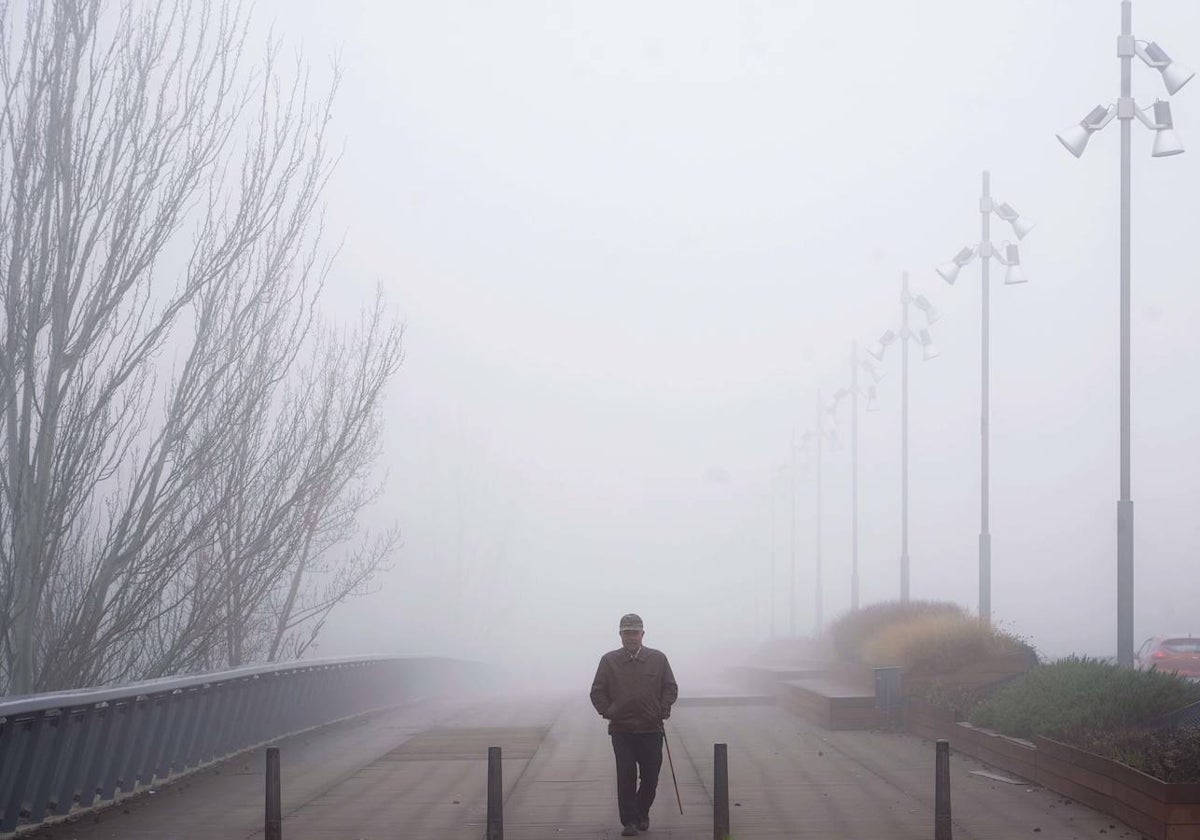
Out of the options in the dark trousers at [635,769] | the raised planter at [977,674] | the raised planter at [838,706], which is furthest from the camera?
the raised planter at [838,706]

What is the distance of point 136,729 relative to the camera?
15164mm

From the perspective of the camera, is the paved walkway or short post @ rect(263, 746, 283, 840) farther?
the paved walkway

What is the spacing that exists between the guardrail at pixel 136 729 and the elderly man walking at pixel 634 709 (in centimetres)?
476

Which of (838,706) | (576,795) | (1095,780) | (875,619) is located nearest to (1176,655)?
(875,619)

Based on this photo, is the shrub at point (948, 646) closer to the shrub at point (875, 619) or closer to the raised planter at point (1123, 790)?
the shrub at point (875, 619)

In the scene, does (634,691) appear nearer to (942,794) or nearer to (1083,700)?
(942,794)

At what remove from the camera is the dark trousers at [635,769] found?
12.7m

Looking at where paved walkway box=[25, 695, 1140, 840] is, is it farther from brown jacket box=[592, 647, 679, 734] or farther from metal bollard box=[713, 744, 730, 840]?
brown jacket box=[592, 647, 679, 734]

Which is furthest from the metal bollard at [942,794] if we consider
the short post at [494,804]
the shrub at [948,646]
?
the shrub at [948,646]

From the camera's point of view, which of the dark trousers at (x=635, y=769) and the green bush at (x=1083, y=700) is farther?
the green bush at (x=1083, y=700)

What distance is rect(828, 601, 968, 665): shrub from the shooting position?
28812 millimetres

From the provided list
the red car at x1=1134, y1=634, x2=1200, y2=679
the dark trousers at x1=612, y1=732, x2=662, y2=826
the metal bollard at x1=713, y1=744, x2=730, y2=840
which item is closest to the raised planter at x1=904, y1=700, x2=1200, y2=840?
the metal bollard at x1=713, y1=744, x2=730, y2=840

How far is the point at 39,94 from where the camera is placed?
740 inches

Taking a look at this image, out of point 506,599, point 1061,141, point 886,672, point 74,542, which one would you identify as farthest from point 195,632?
point 506,599
